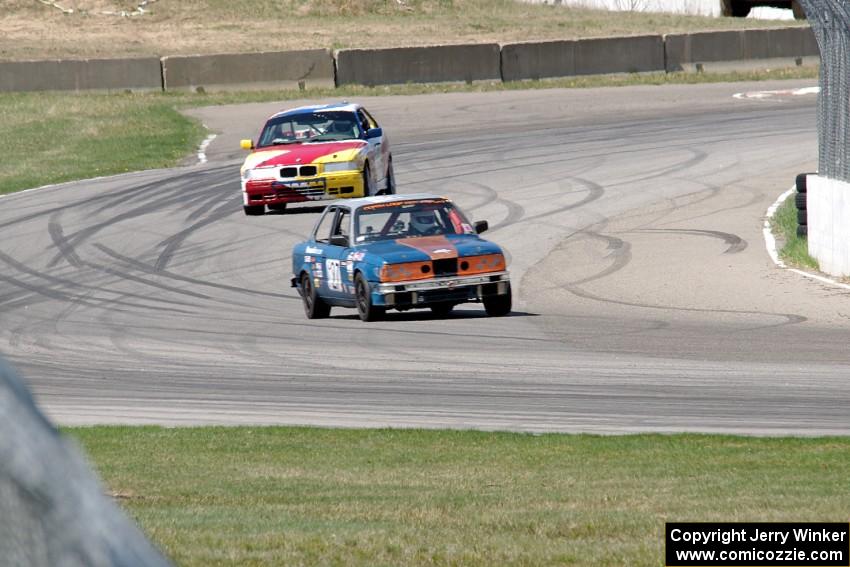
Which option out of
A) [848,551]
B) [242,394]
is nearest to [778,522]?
[848,551]

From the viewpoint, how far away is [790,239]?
61.9 feet

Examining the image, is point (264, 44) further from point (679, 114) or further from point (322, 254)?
point (322, 254)

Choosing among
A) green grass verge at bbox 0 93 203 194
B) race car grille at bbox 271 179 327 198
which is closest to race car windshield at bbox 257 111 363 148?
race car grille at bbox 271 179 327 198

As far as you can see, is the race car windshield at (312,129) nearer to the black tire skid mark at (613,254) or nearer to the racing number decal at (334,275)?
the black tire skid mark at (613,254)

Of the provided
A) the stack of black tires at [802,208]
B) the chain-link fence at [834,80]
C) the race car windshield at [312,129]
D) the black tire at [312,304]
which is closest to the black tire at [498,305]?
the black tire at [312,304]

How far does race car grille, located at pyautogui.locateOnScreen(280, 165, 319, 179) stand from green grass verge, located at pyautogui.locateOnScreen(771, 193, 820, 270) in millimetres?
6808

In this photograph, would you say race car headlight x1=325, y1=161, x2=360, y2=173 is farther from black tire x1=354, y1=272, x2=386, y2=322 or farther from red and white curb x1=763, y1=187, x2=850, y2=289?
black tire x1=354, y1=272, x2=386, y2=322

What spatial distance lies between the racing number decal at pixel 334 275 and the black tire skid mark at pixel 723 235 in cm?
585

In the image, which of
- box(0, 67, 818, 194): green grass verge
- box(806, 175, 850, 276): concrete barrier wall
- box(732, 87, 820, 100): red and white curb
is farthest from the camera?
box(732, 87, 820, 100): red and white curb

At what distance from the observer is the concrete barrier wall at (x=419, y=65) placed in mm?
39938

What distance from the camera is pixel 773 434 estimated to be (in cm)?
893

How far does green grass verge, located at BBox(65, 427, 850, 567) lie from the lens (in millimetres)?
5461

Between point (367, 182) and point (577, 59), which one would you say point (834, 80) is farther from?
point (577, 59)

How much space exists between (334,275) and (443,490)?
27.1 feet
